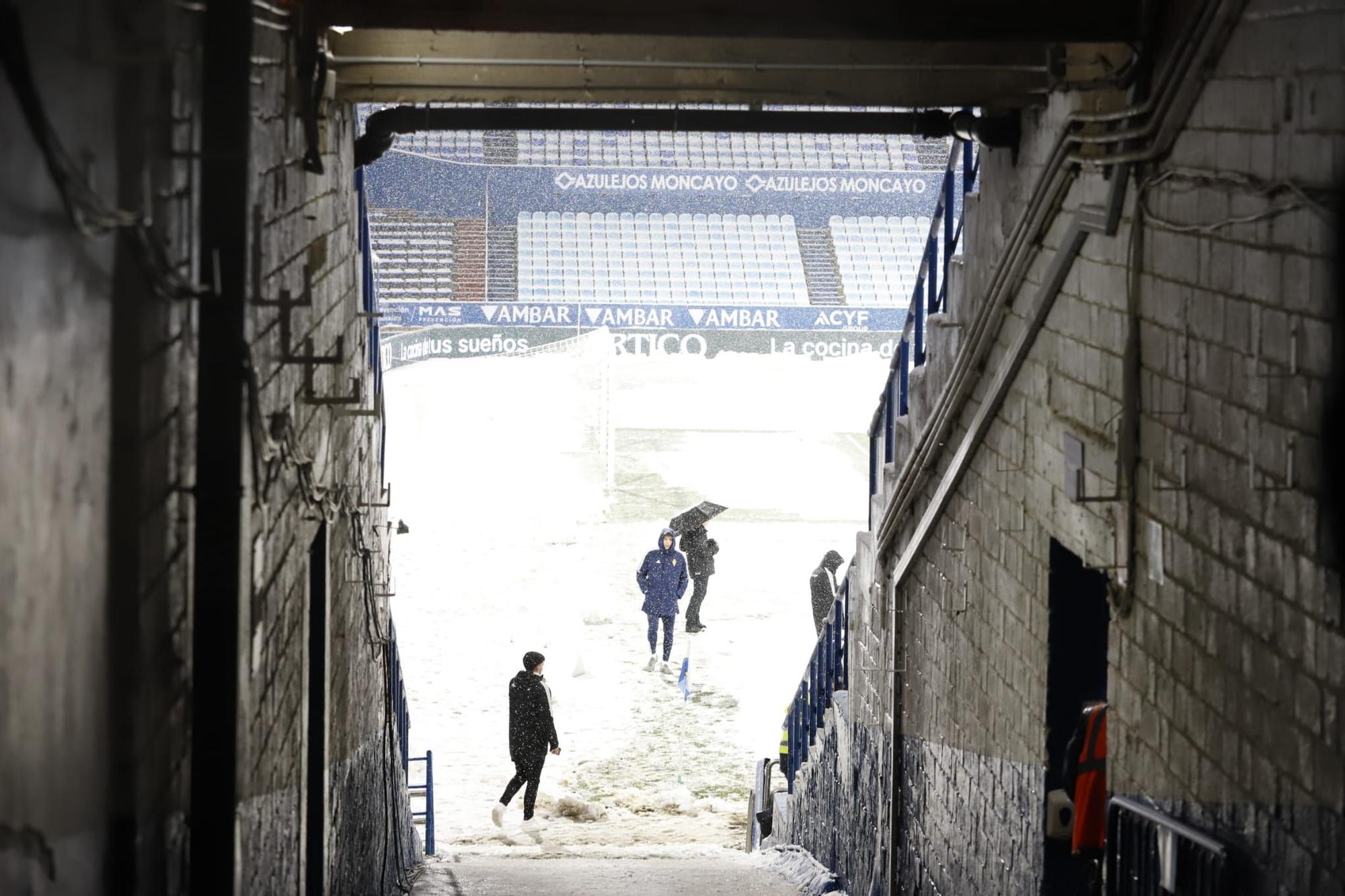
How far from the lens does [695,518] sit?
47.2 feet

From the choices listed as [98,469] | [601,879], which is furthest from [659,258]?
[98,469]

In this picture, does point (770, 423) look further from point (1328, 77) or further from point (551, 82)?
point (1328, 77)

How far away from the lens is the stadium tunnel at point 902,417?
8.09 ft

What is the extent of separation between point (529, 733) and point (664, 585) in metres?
3.24

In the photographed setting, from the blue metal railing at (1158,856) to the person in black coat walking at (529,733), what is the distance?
18.9 ft

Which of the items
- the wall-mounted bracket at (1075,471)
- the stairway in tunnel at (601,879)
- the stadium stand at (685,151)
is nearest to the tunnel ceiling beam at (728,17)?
the wall-mounted bracket at (1075,471)

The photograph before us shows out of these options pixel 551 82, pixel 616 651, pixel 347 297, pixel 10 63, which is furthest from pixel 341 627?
pixel 616 651

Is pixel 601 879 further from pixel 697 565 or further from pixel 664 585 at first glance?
pixel 697 565

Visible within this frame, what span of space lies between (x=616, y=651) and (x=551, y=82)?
28.5 feet

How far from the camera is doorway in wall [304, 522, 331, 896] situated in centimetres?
534

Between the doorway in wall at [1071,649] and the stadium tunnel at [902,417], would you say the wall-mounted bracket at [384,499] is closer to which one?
the stadium tunnel at [902,417]

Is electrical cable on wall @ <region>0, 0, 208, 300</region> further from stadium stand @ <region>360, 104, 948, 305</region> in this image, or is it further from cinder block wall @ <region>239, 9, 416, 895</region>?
stadium stand @ <region>360, 104, 948, 305</region>

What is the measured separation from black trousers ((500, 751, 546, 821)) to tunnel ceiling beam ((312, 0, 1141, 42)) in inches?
244

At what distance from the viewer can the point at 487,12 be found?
430cm
